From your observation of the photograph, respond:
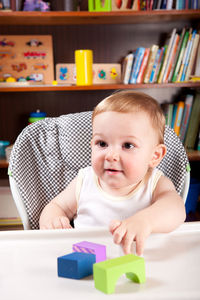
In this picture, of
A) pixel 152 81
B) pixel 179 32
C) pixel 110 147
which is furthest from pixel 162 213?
pixel 179 32

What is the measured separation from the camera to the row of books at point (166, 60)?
7.75 feet

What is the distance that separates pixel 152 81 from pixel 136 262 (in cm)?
197

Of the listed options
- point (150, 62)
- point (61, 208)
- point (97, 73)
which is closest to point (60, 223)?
point (61, 208)

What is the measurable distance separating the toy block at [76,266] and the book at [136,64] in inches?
74.7

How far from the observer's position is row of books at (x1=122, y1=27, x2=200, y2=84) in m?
2.36

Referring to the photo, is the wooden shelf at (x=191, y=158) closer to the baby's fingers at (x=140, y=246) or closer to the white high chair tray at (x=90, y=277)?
the white high chair tray at (x=90, y=277)

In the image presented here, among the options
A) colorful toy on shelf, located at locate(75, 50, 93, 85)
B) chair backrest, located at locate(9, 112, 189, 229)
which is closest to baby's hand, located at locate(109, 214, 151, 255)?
chair backrest, located at locate(9, 112, 189, 229)

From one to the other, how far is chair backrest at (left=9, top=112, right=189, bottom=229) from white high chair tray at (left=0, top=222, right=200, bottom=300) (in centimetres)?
36

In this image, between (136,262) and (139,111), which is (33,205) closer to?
(139,111)

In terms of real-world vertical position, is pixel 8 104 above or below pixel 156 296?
below

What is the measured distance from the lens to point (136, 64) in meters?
2.36

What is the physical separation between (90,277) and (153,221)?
0.23m

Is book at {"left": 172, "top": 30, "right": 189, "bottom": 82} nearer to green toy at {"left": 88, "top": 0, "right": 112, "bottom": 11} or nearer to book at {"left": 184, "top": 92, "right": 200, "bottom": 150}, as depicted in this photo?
book at {"left": 184, "top": 92, "right": 200, "bottom": 150}

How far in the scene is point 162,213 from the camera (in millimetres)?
826
